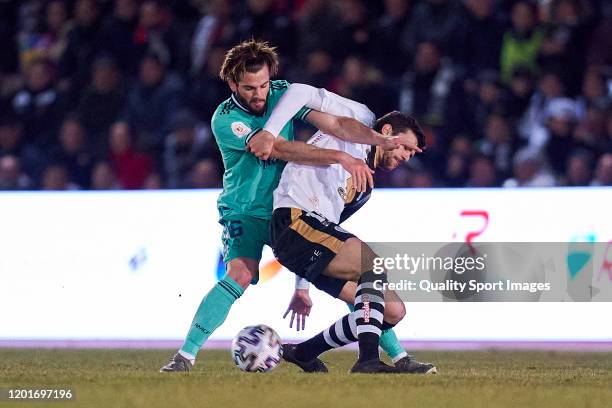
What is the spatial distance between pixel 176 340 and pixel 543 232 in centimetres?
299

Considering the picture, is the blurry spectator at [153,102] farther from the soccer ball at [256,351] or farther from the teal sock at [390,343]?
the teal sock at [390,343]

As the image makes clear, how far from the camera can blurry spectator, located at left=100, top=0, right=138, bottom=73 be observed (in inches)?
530

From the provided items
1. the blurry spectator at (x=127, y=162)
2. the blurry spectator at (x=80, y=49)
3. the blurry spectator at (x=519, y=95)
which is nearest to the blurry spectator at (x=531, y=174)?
the blurry spectator at (x=519, y=95)

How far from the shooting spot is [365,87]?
11.9 metres

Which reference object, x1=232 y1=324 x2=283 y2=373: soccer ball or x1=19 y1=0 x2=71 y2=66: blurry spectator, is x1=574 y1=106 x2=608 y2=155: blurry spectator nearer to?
x1=232 y1=324 x2=283 y2=373: soccer ball

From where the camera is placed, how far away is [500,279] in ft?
30.8

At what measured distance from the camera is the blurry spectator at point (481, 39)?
12.3m

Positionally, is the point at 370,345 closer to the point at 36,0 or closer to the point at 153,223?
the point at 153,223

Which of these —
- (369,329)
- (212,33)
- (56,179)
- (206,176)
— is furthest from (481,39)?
(369,329)

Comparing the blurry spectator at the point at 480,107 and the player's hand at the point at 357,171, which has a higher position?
the blurry spectator at the point at 480,107

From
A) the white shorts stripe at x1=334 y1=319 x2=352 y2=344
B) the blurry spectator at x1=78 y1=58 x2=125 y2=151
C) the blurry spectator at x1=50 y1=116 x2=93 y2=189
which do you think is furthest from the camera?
the blurry spectator at x1=78 y1=58 x2=125 y2=151

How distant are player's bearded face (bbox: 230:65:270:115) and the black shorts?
0.68 meters

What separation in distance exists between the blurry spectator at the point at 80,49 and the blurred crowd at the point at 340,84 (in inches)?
0.6

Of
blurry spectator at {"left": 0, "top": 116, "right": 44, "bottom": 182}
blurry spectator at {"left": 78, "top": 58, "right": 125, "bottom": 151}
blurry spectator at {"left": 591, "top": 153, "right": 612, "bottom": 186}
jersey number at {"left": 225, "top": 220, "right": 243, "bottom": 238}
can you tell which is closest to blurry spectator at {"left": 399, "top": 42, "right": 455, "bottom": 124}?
blurry spectator at {"left": 591, "top": 153, "right": 612, "bottom": 186}
